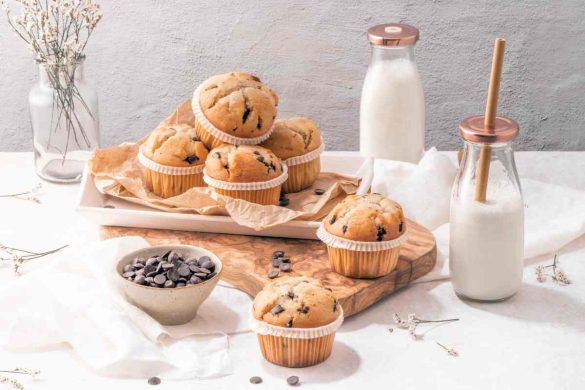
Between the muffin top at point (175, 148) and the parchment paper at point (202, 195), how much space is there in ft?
0.25

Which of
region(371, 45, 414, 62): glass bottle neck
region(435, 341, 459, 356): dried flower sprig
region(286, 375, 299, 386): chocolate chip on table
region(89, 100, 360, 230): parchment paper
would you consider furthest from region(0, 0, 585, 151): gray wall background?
region(286, 375, 299, 386): chocolate chip on table

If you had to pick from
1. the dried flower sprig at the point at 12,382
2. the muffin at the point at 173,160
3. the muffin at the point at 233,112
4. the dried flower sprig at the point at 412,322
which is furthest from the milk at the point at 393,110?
the dried flower sprig at the point at 12,382

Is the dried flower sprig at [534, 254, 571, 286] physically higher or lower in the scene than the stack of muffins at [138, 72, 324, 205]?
lower

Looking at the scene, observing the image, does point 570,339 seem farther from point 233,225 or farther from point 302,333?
point 233,225

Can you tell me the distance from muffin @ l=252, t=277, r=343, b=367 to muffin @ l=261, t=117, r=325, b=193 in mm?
556

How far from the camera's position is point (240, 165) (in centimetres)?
194

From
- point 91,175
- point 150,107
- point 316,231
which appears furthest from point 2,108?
point 316,231

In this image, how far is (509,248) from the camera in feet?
5.54

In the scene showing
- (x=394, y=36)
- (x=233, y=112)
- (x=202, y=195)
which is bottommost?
(x=202, y=195)

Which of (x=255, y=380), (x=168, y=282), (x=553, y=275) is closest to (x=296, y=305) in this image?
(x=255, y=380)

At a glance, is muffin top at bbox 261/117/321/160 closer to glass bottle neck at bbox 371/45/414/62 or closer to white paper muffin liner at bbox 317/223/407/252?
glass bottle neck at bbox 371/45/414/62

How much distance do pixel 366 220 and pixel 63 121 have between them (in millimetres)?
861

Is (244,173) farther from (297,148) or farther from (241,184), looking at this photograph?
(297,148)

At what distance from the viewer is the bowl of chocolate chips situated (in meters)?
1.60
